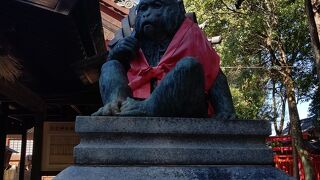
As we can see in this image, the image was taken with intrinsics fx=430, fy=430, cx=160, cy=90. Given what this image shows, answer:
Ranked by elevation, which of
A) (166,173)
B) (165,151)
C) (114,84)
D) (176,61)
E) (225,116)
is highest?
(176,61)

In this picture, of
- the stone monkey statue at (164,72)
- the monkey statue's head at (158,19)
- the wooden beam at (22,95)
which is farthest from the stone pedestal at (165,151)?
the wooden beam at (22,95)

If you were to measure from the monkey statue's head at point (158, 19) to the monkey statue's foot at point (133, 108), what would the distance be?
0.57 meters

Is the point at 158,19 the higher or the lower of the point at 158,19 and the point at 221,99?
the higher

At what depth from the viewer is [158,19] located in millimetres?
3068

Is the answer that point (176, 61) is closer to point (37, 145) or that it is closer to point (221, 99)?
point (221, 99)

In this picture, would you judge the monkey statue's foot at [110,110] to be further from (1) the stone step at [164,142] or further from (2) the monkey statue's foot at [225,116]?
(2) the monkey statue's foot at [225,116]

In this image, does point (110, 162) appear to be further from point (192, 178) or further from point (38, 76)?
point (38, 76)

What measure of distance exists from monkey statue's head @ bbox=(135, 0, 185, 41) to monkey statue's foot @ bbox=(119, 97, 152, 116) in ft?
1.86

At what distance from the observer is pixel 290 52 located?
53.1ft

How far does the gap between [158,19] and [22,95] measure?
146 inches

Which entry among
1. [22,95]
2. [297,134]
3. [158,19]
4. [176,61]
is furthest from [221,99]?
[297,134]

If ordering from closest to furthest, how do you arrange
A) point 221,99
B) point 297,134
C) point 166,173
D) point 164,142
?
point 166,173, point 164,142, point 221,99, point 297,134

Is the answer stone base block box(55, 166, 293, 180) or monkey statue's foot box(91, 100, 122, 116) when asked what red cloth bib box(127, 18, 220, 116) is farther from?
stone base block box(55, 166, 293, 180)

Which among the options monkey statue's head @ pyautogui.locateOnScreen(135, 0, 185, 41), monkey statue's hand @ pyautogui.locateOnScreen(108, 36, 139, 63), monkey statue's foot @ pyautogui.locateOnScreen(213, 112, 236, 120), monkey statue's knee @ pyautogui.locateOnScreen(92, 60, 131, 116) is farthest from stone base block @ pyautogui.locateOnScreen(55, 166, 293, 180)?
monkey statue's head @ pyautogui.locateOnScreen(135, 0, 185, 41)
